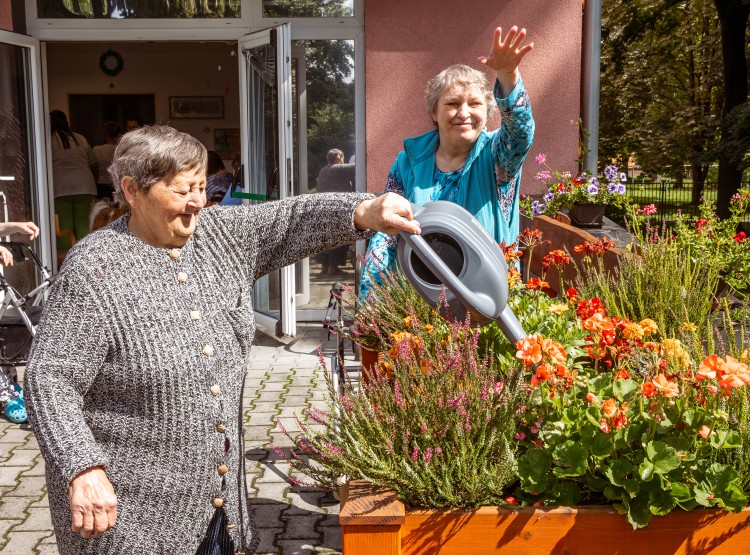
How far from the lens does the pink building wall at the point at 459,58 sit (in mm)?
7719

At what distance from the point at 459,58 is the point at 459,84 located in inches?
179

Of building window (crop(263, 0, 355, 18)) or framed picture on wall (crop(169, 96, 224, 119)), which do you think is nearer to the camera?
building window (crop(263, 0, 355, 18))

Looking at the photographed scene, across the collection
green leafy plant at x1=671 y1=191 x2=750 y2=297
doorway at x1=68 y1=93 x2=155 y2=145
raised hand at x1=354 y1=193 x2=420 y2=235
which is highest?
doorway at x1=68 y1=93 x2=155 y2=145

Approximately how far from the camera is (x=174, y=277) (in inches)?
84.8

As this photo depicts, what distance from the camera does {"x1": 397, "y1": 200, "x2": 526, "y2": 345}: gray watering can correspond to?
1975 mm

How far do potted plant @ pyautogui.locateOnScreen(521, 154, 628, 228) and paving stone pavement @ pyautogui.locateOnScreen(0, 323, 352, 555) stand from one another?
7.56 ft

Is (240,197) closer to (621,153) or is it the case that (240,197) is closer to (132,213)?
(132,213)

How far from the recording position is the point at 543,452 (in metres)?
2.11

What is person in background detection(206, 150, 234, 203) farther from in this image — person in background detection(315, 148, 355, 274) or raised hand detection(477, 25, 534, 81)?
raised hand detection(477, 25, 534, 81)

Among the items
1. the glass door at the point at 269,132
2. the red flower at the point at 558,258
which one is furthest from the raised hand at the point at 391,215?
the glass door at the point at 269,132

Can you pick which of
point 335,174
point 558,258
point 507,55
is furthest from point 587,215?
point 507,55

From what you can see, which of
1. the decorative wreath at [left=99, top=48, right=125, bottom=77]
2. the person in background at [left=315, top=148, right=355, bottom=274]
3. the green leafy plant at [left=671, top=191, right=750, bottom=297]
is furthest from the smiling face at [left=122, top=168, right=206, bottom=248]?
the decorative wreath at [left=99, top=48, right=125, bottom=77]

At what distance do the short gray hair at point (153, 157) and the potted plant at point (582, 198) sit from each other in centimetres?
495

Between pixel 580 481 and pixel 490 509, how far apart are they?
0.84 ft
